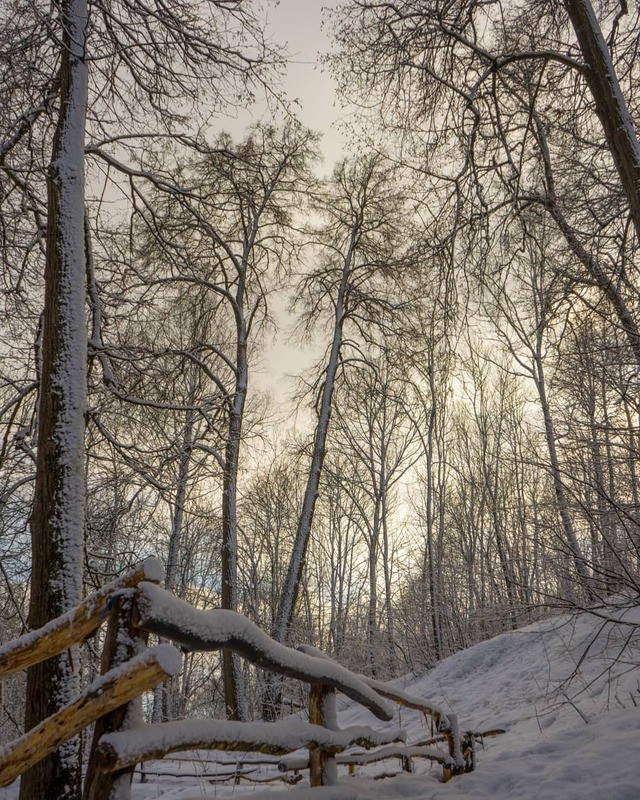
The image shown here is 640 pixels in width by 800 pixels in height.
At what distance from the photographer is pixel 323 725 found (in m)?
3.06

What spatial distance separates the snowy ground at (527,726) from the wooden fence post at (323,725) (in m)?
0.12


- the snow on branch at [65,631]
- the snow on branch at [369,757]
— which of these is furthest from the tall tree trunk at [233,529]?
the snow on branch at [65,631]

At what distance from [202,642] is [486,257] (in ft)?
15.7

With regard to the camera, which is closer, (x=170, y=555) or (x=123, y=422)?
(x=123, y=422)

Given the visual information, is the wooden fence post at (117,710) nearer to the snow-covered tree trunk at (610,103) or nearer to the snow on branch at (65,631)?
the snow on branch at (65,631)

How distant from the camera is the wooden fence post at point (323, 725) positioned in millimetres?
2873

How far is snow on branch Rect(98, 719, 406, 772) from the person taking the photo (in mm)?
1837

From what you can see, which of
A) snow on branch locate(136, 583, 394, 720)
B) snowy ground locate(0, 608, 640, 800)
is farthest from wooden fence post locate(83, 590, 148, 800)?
snowy ground locate(0, 608, 640, 800)

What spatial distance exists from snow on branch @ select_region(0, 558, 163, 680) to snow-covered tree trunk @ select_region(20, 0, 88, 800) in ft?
6.00

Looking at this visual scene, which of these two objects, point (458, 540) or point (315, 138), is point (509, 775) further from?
point (458, 540)

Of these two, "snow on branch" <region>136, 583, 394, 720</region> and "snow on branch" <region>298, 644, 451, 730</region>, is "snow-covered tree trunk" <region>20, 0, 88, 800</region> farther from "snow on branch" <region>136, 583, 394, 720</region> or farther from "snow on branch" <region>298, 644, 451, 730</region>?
"snow on branch" <region>136, 583, 394, 720</region>

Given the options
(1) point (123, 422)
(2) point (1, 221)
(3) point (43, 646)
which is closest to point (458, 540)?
(1) point (123, 422)

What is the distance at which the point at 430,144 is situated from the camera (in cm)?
585

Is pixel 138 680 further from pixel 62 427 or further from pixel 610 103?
pixel 610 103
